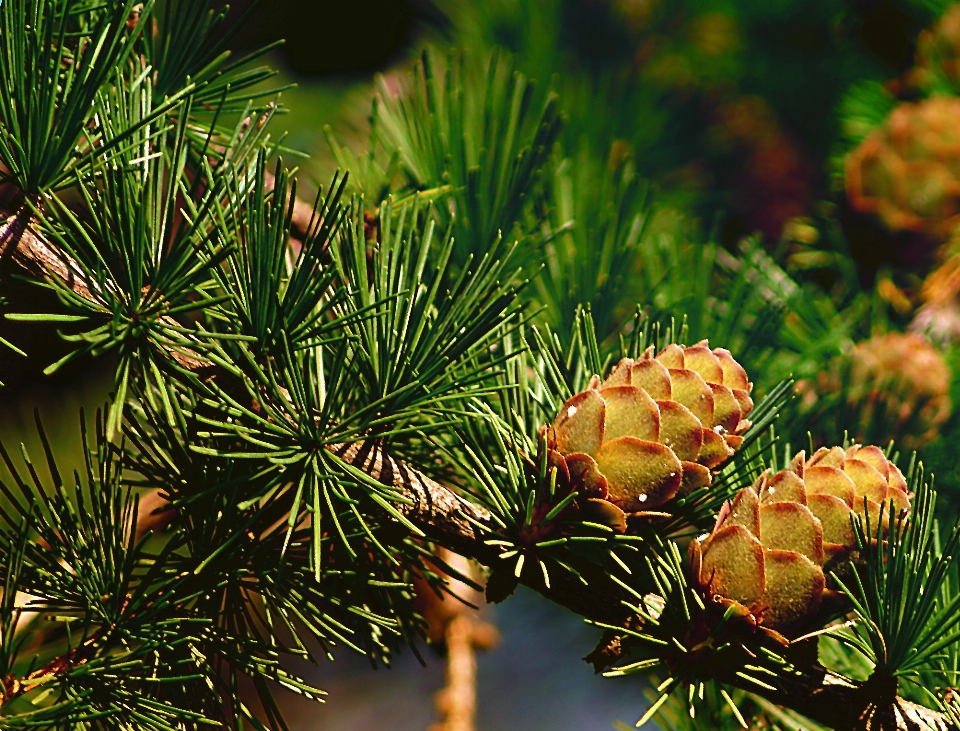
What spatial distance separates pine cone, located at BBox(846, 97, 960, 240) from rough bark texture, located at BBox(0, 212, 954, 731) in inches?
20.2

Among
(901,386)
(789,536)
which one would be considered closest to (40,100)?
(789,536)

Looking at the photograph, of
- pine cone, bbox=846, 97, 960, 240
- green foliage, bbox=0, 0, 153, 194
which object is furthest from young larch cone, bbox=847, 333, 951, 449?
green foliage, bbox=0, 0, 153, 194

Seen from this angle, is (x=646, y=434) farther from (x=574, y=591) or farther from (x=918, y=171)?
(x=918, y=171)

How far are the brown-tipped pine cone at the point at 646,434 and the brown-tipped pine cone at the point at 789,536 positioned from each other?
2 centimetres

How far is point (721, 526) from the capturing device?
287 millimetres

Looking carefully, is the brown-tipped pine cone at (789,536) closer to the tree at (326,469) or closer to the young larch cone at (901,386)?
the tree at (326,469)

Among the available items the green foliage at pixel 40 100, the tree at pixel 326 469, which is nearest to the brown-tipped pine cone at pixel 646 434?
the tree at pixel 326 469

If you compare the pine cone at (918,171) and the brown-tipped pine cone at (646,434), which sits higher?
the brown-tipped pine cone at (646,434)

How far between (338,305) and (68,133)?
10cm

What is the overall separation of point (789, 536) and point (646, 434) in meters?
0.06

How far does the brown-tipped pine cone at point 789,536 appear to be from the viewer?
272mm

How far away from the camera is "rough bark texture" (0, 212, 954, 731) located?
28 centimetres

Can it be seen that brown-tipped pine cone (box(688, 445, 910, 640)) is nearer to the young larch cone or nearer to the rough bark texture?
the rough bark texture

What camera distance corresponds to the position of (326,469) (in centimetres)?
27
